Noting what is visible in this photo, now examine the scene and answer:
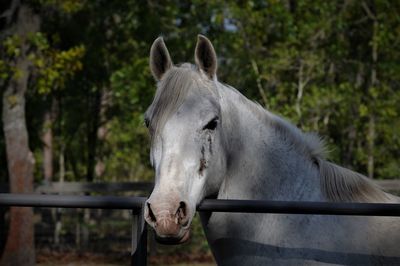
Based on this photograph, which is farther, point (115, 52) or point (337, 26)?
point (115, 52)

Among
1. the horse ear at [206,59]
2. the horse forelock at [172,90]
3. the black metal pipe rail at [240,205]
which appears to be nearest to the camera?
the black metal pipe rail at [240,205]

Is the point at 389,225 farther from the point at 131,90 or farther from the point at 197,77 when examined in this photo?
the point at 131,90

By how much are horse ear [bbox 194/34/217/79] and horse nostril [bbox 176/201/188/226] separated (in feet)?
2.78

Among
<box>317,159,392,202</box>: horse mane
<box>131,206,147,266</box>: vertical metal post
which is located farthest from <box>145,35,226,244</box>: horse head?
<box>317,159,392,202</box>: horse mane

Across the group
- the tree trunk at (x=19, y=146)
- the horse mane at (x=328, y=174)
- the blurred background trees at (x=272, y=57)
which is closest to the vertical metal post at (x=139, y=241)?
the horse mane at (x=328, y=174)

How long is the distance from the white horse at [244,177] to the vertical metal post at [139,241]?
0.31m

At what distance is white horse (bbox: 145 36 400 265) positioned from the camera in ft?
9.95

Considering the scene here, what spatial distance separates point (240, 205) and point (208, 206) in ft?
0.52

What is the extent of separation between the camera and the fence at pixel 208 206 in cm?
301

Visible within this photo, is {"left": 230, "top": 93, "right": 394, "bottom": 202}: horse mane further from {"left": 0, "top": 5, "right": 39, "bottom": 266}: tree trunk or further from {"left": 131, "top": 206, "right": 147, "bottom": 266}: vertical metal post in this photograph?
{"left": 0, "top": 5, "right": 39, "bottom": 266}: tree trunk

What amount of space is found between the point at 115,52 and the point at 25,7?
15.4 ft

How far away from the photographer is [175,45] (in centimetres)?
1307

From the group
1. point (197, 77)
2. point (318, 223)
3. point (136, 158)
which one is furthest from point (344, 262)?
point (136, 158)

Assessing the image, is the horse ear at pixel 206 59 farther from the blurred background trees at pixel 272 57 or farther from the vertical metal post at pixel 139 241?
the blurred background trees at pixel 272 57
